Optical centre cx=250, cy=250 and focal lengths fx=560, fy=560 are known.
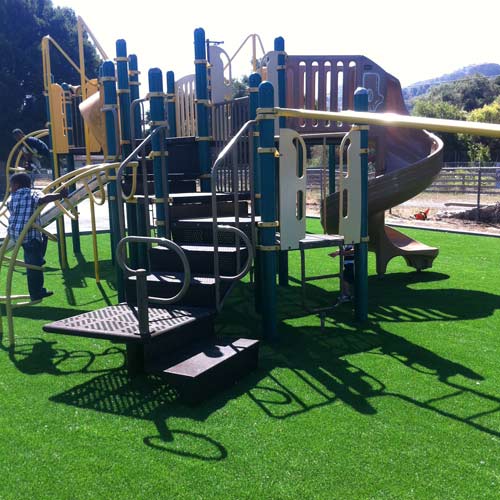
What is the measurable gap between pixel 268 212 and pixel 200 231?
0.95 metres

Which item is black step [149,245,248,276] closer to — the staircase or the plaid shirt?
the staircase

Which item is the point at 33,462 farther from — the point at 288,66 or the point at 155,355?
the point at 288,66

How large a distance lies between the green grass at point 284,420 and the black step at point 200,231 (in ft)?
3.28

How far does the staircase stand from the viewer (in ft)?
13.5

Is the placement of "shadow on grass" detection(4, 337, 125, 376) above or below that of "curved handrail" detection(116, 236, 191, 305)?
below

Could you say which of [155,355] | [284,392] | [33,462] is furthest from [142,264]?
[33,462]

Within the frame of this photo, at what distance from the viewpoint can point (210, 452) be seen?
3.34 metres

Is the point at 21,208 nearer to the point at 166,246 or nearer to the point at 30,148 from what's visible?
the point at 166,246

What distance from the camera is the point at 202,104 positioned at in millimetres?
7223

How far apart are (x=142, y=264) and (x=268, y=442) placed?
11.4 ft

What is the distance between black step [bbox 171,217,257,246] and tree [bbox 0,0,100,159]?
Result: 138 feet

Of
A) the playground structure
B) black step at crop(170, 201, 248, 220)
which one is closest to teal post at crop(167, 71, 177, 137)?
the playground structure

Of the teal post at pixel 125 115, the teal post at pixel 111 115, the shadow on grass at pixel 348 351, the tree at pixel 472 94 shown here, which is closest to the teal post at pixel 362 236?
the shadow on grass at pixel 348 351

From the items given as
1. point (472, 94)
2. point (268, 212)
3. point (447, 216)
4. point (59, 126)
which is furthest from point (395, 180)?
point (472, 94)
